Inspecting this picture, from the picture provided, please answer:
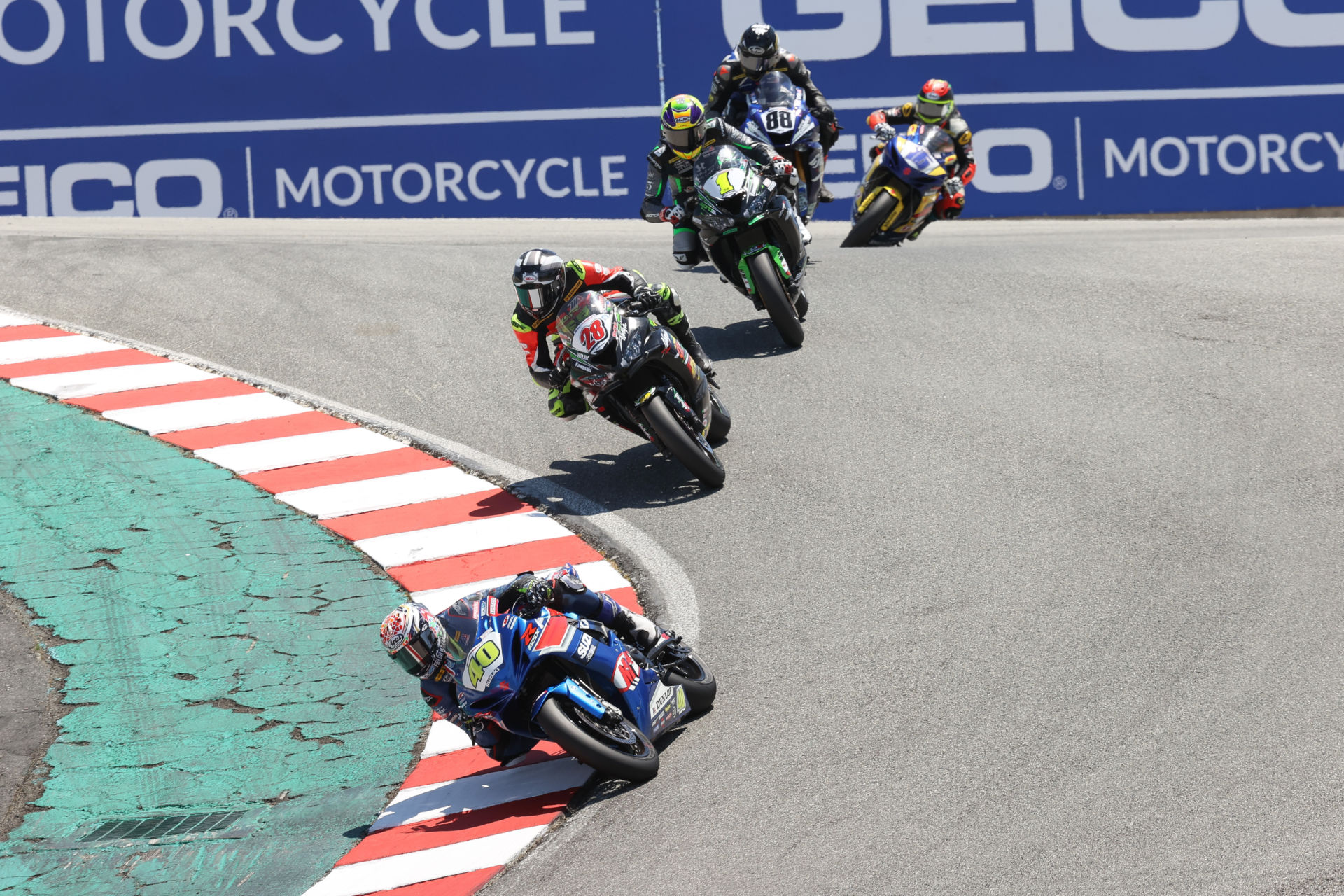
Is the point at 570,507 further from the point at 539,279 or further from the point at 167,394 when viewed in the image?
the point at 167,394

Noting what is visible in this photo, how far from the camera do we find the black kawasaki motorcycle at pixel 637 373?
9.02m

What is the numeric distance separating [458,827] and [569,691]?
79 cm

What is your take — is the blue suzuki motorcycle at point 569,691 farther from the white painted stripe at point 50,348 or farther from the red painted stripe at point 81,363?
the white painted stripe at point 50,348

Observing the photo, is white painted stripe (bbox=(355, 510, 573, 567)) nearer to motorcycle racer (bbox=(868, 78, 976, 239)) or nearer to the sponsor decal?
the sponsor decal

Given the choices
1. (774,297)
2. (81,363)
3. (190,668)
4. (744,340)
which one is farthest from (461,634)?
(81,363)

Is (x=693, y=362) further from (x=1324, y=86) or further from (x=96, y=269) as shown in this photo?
(x=1324, y=86)

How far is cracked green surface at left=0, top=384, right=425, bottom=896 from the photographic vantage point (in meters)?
6.18

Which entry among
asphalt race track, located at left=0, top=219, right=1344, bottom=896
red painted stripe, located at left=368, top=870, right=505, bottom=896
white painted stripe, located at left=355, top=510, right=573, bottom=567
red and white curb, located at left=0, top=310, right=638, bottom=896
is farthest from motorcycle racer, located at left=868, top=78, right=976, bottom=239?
red painted stripe, located at left=368, top=870, right=505, bottom=896

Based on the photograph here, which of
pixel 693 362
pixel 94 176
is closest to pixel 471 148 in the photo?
pixel 94 176

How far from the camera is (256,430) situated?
10.9 m

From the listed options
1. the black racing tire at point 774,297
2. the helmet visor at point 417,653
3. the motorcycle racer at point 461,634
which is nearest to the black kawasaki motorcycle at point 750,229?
the black racing tire at point 774,297

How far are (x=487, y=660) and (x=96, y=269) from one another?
1031 centimetres

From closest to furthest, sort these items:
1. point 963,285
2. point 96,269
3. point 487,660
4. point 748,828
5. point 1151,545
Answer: point 748,828 < point 487,660 < point 1151,545 < point 963,285 < point 96,269

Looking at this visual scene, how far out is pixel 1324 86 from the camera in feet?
60.1
